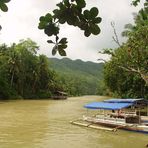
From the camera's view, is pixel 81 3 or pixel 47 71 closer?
pixel 81 3

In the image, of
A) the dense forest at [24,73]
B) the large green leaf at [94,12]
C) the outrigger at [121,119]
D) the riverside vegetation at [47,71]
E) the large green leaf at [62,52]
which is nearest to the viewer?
the large green leaf at [94,12]

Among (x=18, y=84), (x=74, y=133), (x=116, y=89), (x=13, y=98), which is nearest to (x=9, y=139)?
(x=74, y=133)

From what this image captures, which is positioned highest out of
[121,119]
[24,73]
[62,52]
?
[24,73]

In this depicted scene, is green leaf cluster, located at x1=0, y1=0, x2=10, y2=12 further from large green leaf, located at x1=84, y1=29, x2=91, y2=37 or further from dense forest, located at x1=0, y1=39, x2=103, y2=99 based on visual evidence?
dense forest, located at x1=0, y1=39, x2=103, y2=99

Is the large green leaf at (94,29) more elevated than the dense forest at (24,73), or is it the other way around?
the dense forest at (24,73)

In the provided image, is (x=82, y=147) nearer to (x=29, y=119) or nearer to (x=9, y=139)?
(x=9, y=139)

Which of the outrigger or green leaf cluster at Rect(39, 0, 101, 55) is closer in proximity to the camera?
green leaf cluster at Rect(39, 0, 101, 55)

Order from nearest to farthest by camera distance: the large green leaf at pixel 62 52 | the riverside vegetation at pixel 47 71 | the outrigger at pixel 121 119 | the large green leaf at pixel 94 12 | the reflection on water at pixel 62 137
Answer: the large green leaf at pixel 94 12, the large green leaf at pixel 62 52, the reflection on water at pixel 62 137, the outrigger at pixel 121 119, the riverside vegetation at pixel 47 71

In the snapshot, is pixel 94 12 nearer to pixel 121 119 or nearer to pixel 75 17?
pixel 75 17

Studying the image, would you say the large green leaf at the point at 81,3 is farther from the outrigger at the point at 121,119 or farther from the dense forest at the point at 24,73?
the dense forest at the point at 24,73

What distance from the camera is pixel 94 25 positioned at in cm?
141

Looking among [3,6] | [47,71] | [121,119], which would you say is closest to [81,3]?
[3,6]

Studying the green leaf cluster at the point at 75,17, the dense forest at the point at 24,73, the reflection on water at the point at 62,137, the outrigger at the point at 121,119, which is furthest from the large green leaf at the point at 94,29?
the dense forest at the point at 24,73

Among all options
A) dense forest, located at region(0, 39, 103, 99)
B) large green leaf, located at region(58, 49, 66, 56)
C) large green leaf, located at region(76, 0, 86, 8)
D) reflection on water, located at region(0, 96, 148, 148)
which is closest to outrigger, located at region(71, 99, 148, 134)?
reflection on water, located at region(0, 96, 148, 148)
